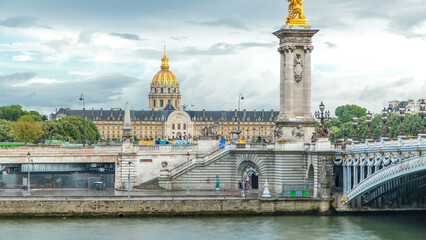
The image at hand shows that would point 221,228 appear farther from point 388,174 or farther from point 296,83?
point 296,83

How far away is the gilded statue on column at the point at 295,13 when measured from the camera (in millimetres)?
68062

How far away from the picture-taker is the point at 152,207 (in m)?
59.6

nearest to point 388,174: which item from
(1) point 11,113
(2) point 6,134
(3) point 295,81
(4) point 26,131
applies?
(3) point 295,81

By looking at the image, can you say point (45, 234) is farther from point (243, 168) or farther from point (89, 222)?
point (243, 168)

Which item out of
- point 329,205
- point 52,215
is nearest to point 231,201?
point 329,205

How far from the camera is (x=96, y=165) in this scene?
81.1m

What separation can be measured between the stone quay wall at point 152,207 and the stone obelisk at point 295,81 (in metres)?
7.88

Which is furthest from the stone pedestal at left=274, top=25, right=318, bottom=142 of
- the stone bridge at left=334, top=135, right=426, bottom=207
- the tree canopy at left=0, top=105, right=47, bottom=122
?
the tree canopy at left=0, top=105, right=47, bottom=122

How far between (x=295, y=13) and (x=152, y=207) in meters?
21.4

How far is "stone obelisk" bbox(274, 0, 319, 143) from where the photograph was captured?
221 feet

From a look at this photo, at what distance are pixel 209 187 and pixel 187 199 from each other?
36.7 ft

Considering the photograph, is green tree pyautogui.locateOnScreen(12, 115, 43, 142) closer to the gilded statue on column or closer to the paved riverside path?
the paved riverside path

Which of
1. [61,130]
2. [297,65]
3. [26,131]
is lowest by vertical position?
[26,131]

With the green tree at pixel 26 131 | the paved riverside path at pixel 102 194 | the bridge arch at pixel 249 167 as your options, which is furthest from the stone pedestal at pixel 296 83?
the green tree at pixel 26 131
